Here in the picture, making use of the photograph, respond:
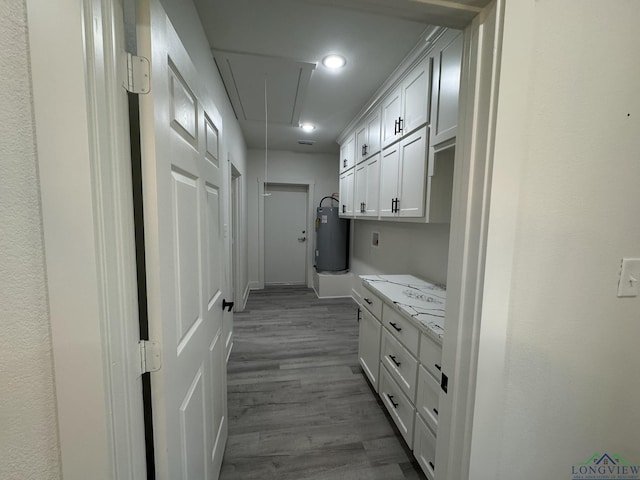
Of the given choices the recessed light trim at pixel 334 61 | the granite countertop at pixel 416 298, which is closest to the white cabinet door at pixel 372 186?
the granite countertop at pixel 416 298

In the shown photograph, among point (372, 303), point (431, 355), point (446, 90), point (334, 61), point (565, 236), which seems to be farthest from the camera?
point (372, 303)

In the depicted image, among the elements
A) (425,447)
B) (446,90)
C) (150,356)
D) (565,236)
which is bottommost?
(425,447)

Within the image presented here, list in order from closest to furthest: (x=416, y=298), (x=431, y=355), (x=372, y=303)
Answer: (x=431, y=355) → (x=416, y=298) → (x=372, y=303)

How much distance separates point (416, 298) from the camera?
173 centimetres

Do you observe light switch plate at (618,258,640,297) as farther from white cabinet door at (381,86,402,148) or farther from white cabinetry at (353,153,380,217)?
white cabinetry at (353,153,380,217)

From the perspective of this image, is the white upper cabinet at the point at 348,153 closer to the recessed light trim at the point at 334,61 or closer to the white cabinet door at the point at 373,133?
the white cabinet door at the point at 373,133

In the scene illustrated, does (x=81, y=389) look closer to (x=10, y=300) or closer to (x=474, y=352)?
(x=10, y=300)

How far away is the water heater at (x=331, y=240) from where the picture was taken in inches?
165

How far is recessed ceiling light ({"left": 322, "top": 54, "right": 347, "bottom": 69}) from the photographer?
1.81 meters

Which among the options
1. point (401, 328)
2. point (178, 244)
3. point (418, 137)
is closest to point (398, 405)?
point (401, 328)

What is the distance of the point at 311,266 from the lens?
482 cm

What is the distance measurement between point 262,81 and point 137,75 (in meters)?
1.78

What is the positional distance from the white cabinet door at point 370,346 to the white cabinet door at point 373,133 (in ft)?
Answer: 5.11

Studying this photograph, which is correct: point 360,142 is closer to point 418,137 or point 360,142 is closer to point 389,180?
point 389,180
